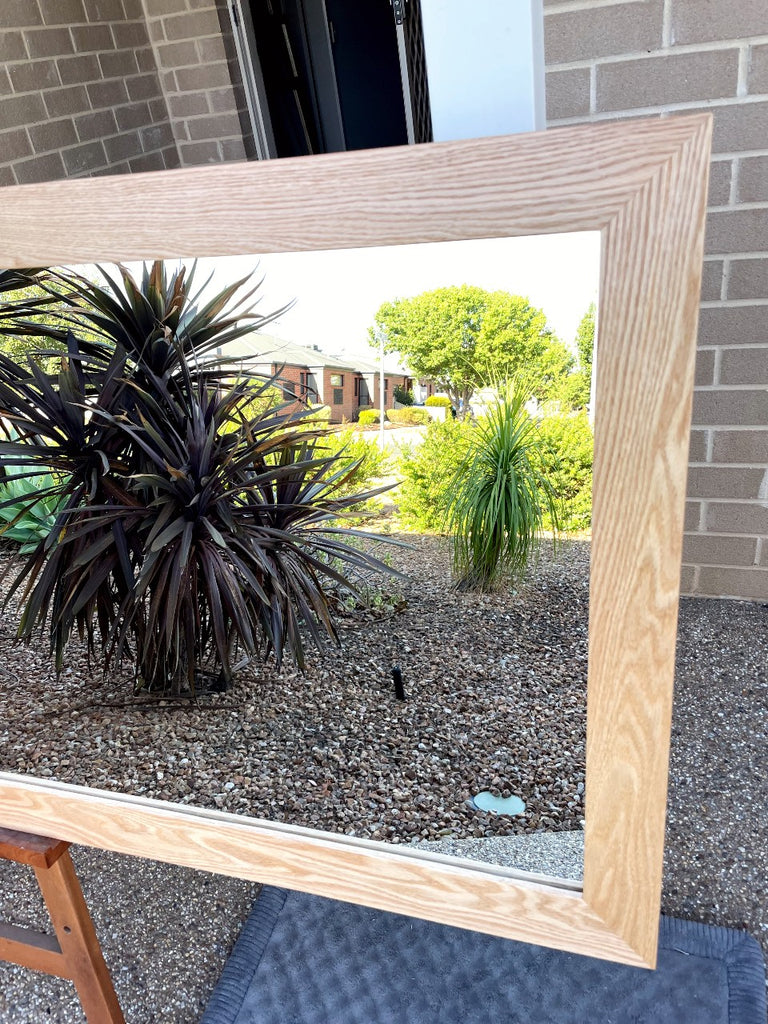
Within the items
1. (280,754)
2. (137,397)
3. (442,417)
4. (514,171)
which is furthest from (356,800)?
(514,171)

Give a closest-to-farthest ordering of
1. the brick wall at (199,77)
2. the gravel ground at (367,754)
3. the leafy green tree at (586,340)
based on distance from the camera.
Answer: the leafy green tree at (586,340) → the gravel ground at (367,754) → the brick wall at (199,77)

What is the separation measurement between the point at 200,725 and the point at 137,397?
0.68 meters

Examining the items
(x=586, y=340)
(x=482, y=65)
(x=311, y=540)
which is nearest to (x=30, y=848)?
(x=311, y=540)

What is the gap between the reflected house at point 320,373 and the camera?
1.07 m

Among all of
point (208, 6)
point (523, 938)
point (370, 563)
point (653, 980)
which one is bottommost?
point (653, 980)

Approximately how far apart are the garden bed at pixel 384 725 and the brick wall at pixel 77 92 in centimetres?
189

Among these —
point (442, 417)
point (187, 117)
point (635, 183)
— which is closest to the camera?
point (635, 183)

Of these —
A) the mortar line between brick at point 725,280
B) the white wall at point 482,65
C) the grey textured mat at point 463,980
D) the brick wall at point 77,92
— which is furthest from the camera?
the brick wall at point 77,92

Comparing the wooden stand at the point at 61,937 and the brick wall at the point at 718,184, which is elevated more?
the brick wall at the point at 718,184

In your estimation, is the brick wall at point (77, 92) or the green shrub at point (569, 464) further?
the brick wall at point (77, 92)

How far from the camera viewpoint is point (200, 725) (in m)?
1.42

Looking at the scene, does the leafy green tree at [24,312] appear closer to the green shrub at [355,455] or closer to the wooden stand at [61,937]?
the green shrub at [355,455]

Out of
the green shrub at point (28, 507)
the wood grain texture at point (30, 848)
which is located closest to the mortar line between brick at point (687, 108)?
the green shrub at point (28, 507)

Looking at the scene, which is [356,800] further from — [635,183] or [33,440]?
[635,183]
